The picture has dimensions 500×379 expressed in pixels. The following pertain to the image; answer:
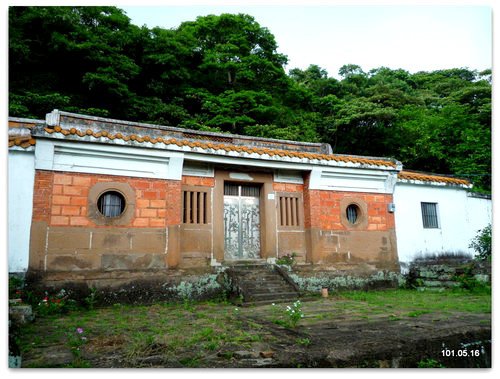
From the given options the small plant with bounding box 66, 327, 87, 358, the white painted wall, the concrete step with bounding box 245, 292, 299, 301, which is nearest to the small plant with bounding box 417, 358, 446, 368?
the concrete step with bounding box 245, 292, 299, 301

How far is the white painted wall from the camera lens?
9.73m

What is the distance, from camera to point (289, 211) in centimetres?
899

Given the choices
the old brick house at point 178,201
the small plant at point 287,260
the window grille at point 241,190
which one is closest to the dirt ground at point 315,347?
the old brick house at point 178,201

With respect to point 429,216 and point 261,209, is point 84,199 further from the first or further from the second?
point 429,216

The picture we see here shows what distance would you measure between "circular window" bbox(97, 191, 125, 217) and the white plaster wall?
1198mm

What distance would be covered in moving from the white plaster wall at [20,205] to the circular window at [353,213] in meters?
7.12

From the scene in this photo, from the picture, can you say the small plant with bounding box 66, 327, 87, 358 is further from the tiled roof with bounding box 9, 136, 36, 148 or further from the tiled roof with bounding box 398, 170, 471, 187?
the tiled roof with bounding box 398, 170, 471, 187

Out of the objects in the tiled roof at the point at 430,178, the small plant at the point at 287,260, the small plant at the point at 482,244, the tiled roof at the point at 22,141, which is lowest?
the small plant at the point at 287,260

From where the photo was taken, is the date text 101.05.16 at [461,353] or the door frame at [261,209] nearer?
the date text 101.05.16 at [461,353]

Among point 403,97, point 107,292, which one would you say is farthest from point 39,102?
point 403,97

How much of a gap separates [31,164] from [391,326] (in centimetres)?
646

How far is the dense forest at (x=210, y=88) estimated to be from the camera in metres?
15.2

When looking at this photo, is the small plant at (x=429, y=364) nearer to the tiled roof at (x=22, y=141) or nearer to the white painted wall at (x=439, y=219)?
the white painted wall at (x=439, y=219)

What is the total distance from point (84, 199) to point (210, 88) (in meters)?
14.7
